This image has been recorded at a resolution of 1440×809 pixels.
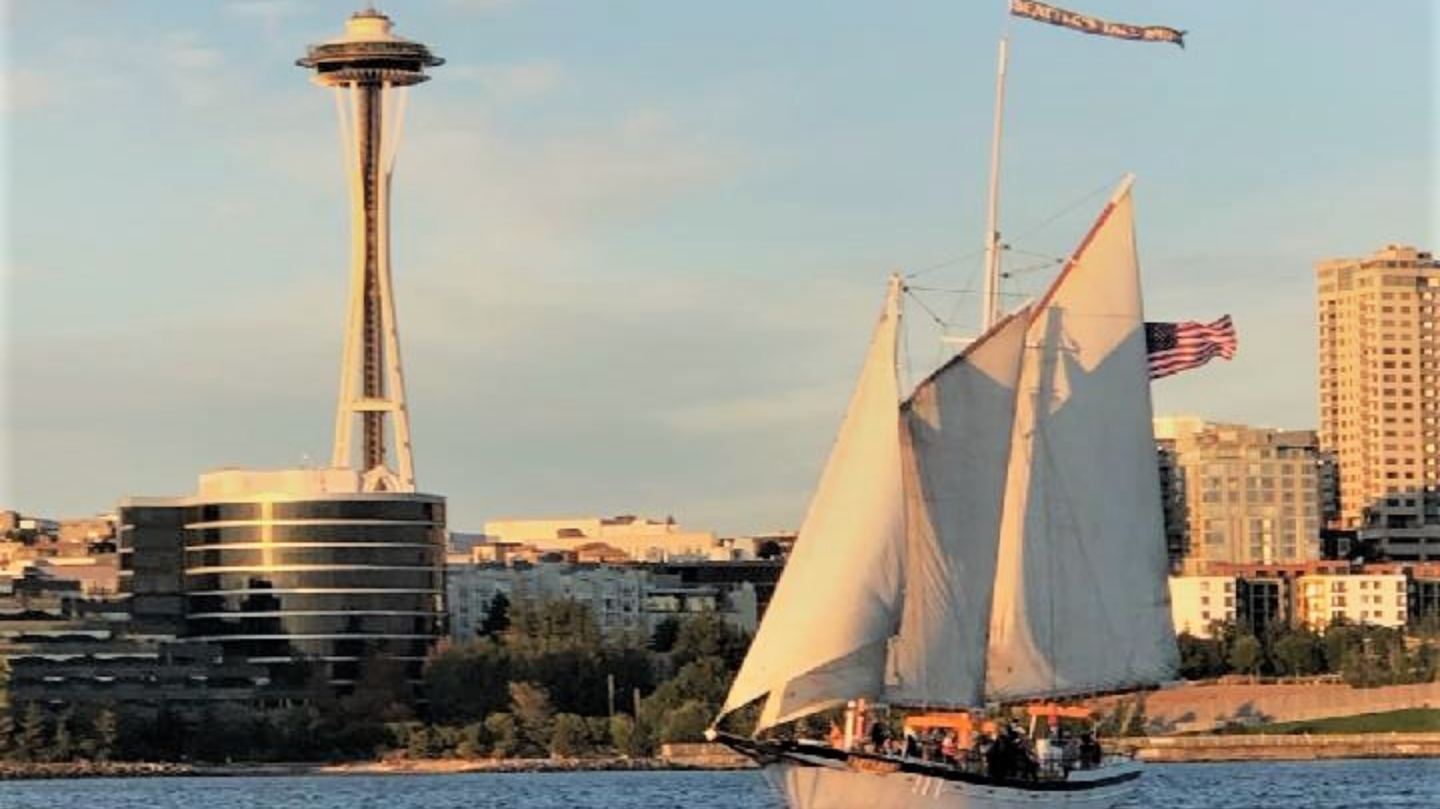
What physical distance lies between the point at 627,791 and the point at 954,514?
6853 centimetres

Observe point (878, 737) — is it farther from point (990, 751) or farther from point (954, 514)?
point (954, 514)

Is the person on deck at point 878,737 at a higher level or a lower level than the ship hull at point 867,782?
higher

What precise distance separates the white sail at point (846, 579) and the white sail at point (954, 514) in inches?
67.7

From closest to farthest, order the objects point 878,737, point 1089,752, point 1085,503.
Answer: point 878,737 < point 1089,752 < point 1085,503

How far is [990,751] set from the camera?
89.8m

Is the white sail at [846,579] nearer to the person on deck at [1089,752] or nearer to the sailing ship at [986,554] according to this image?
the sailing ship at [986,554]

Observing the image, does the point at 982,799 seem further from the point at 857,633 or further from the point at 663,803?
the point at 663,803

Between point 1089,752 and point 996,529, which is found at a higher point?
point 996,529

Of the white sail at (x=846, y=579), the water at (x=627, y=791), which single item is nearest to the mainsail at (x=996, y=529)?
the white sail at (x=846, y=579)

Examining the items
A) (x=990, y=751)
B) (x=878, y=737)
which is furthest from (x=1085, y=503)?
(x=878, y=737)

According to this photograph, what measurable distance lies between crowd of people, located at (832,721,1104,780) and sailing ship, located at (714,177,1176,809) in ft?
1.06

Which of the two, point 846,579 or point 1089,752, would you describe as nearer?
point 846,579

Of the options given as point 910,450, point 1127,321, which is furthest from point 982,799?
point 1127,321

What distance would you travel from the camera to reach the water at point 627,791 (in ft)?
440
